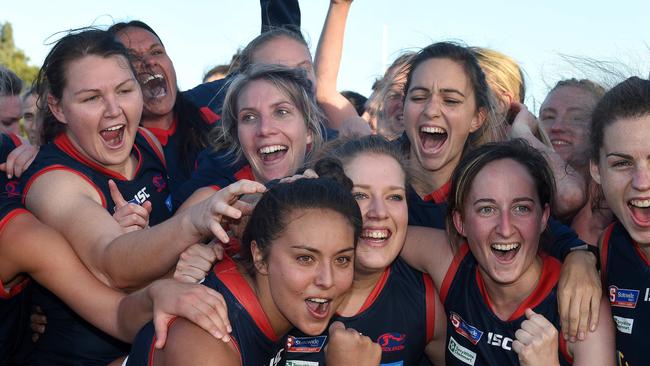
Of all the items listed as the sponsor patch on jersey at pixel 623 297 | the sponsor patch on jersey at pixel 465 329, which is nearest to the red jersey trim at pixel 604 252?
the sponsor patch on jersey at pixel 623 297

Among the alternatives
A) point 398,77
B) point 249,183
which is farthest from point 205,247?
point 398,77

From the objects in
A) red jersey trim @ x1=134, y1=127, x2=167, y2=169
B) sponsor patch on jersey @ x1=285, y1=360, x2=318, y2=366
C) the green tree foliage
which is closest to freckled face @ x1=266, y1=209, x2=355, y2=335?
sponsor patch on jersey @ x1=285, y1=360, x2=318, y2=366

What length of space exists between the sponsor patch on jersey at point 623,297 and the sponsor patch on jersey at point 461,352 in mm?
756

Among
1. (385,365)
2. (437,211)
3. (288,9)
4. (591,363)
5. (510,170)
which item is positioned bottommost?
(385,365)

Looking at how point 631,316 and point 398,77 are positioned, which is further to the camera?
point 398,77

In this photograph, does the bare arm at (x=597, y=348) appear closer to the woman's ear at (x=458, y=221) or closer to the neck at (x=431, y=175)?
the woman's ear at (x=458, y=221)

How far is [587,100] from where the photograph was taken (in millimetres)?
5469

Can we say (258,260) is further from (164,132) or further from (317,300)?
(164,132)

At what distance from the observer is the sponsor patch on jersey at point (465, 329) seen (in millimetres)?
4102

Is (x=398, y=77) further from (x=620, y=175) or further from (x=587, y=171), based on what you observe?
(x=620, y=175)

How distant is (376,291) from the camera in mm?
4289

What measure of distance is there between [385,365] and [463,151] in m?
1.71

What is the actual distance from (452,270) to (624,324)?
3.13ft

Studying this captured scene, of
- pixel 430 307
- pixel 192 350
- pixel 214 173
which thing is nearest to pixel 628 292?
pixel 430 307
